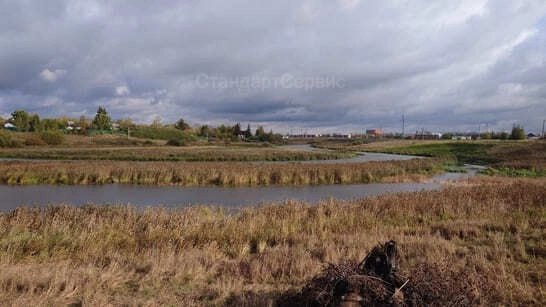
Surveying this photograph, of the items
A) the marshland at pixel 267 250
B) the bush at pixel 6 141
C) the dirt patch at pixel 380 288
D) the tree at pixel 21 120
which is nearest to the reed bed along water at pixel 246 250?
the marshland at pixel 267 250

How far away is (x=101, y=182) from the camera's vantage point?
77.2 ft

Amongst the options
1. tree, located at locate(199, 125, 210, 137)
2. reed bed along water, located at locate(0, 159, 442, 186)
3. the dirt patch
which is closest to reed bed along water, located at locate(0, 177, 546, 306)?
the dirt patch

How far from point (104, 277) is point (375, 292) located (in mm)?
3983

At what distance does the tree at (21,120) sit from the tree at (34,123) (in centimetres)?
83

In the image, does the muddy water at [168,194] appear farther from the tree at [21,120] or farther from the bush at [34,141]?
the tree at [21,120]

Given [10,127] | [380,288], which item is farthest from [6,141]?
[380,288]

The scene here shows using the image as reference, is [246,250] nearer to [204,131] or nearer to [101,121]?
[101,121]

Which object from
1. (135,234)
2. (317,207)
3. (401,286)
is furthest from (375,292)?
Answer: (317,207)

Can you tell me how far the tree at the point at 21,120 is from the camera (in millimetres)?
102250

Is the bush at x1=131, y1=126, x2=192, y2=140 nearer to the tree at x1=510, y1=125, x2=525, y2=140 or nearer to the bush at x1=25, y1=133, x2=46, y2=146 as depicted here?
the bush at x1=25, y1=133, x2=46, y2=146

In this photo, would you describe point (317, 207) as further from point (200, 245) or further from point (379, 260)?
point (379, 260)

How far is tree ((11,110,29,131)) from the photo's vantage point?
102250 millimetres

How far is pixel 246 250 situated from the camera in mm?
7117

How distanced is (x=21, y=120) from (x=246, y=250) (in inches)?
4983
